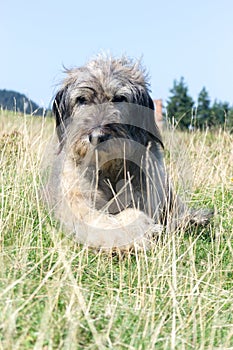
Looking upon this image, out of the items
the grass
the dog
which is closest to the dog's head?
the dog

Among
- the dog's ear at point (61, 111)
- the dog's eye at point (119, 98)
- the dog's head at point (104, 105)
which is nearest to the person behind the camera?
the dog's head at point (104, 105)

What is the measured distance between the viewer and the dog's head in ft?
12.8

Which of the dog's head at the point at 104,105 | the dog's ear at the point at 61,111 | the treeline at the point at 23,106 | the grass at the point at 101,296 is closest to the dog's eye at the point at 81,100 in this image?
the dog's head at the point at 104,105

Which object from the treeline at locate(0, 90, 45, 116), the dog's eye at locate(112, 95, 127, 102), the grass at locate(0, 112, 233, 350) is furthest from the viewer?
the treeline at locate(0, 90, 45, 116)

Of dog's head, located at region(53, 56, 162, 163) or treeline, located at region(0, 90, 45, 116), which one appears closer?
dog's head, located at region(53, 56, 162, 163)

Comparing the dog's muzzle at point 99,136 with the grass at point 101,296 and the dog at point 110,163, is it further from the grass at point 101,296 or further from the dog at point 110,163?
the grass at point 101,296

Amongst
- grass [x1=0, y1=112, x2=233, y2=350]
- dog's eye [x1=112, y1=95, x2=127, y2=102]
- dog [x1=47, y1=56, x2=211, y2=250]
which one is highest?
dog's eye [x1=112, y1=95, x2=127, y2=102]

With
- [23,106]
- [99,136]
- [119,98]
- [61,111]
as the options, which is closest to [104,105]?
[119,98]

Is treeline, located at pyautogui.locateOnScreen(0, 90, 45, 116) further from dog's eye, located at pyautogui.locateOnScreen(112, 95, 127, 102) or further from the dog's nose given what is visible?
the dog's nose

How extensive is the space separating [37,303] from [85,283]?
1.94 feet

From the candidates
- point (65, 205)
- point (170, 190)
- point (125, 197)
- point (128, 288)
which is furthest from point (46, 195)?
point (128, 288)

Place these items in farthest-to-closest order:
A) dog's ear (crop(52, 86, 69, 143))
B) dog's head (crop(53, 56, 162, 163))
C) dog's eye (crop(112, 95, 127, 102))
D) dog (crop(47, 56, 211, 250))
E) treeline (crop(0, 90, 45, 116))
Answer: treeline (crop(0, 90, 45, 116)) → dog's ear (crop(52, 86, 69, 143)) → dog's eye (crop(112, 95, 127, 102)) → dog's head (crop(53, 56, 162, 163)) → dog (crop(47, 56, 211, 250))

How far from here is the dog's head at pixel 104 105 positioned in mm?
3906

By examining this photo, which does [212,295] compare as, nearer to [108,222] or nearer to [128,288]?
[128,288]
